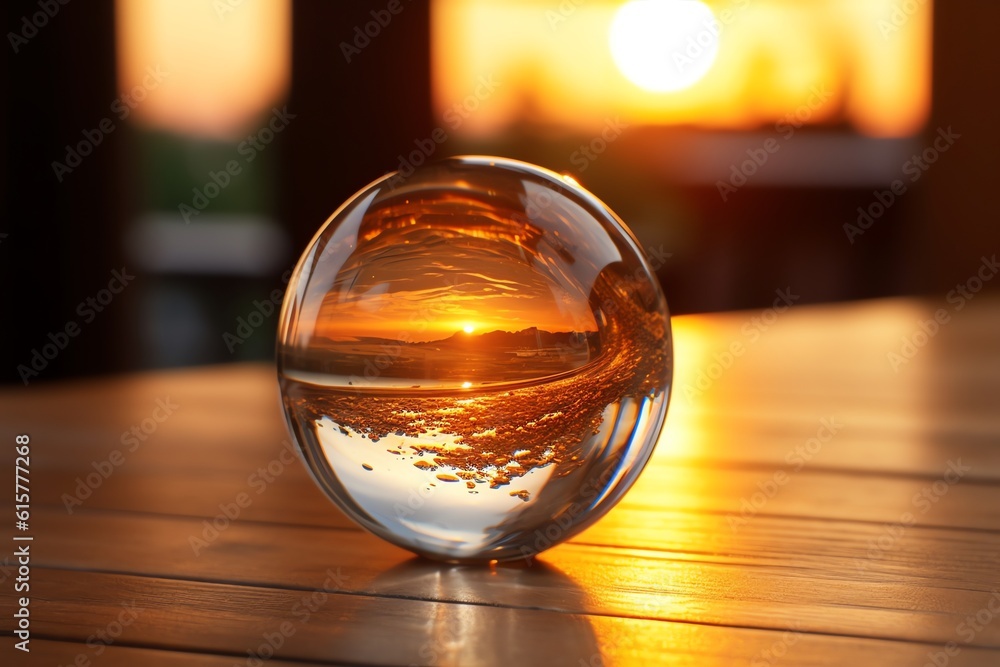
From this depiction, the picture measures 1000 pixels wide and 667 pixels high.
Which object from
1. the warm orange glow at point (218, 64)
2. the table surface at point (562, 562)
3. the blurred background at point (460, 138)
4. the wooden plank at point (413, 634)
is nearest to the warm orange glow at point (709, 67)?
the blurred background at point (460, 138)

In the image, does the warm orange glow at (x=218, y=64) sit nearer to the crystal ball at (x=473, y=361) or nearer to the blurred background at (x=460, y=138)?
the blurred background at (x=460, y=138)

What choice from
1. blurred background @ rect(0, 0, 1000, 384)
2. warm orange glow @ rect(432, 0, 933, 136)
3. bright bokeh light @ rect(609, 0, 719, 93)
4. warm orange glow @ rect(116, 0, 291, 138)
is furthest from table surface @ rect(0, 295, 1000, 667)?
bright bokeh light @ rect(609, 0, 719, 93)

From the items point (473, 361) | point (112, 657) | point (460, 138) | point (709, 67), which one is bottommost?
point (112, 657)

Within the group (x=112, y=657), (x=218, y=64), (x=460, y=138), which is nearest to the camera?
(x=112, y=657)

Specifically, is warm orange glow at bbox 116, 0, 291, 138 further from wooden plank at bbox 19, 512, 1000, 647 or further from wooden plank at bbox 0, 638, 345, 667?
wooden plank at bbox 0, 638, 345, 667

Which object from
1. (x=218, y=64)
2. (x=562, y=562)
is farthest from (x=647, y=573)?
(x=218, y=64)

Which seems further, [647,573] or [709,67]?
[709,67]

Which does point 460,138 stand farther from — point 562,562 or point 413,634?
point 413,634
